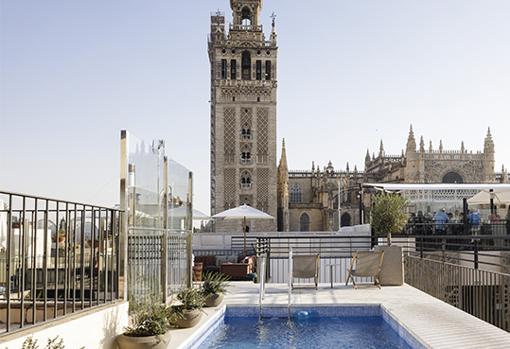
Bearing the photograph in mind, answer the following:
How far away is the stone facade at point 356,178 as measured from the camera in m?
52.4

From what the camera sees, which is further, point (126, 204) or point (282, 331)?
point (282, 331)

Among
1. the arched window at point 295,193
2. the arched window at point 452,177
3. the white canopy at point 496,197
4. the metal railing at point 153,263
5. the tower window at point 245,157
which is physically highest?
the tower window at point 245,157

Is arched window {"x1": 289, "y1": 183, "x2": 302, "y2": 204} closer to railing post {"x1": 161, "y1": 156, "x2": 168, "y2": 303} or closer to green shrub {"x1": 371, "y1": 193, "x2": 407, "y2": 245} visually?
green shrub {"x1": 371, "y1": 193, "x2": 407, "y2": 245}

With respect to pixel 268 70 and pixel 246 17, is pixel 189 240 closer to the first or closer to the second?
pixel 268 70

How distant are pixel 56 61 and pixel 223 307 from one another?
16.8ft

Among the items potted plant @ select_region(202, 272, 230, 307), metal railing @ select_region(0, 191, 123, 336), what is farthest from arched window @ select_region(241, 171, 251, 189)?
metal railing @ select_region(0, 191, 123, 336)

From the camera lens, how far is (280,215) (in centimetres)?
5250

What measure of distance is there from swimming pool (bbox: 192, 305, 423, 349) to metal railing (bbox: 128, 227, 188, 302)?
0.82 metres

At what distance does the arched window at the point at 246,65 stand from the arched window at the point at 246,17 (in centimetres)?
474

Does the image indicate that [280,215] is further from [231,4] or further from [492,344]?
[492,344]

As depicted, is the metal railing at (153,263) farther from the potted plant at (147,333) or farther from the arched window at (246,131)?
the arched window at (246,131)

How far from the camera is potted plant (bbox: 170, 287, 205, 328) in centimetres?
717

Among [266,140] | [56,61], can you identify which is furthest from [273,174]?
[56,61]


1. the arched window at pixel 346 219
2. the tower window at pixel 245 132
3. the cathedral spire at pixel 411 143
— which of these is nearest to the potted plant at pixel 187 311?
the tower window at pixel 245 132
